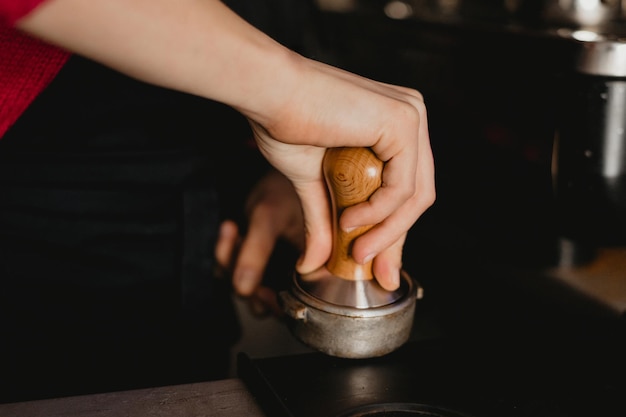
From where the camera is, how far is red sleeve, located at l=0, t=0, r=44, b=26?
→ 1.41 feet

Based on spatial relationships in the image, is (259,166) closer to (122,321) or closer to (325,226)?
(122,321)

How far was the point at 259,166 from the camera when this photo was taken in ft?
3.82

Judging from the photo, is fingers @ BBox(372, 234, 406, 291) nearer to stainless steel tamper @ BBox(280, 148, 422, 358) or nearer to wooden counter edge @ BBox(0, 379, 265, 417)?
stainless steel tamper @ BBox(280, 148, 422, 358)

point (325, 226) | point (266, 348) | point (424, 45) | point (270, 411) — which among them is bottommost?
point (266, 348)

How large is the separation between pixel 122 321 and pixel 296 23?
1.94 ft

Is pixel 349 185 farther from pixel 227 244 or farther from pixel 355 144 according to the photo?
pixel 227 244

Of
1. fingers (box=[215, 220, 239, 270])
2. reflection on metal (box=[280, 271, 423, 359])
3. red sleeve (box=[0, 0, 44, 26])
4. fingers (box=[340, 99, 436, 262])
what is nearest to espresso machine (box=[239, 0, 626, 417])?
reflection on metal (box=[280, 271, 423, 359])

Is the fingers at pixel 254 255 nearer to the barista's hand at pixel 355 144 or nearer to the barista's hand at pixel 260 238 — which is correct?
the barista's hand at pixel 260 238

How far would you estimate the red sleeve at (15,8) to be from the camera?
431mm

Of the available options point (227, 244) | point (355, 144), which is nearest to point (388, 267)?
point (355, 144)

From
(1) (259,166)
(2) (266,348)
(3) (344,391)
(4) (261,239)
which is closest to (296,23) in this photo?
(1) (259,166)

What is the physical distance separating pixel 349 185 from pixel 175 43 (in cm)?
23

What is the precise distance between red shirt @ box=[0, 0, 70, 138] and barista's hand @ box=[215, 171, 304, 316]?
0.40 metres

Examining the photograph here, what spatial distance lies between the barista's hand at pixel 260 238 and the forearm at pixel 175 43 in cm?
45
